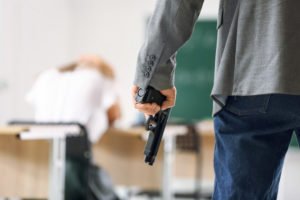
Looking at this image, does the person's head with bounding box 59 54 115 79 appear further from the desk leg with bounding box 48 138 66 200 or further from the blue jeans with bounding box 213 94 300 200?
the blue jeans with bounding box 213 94 300 200

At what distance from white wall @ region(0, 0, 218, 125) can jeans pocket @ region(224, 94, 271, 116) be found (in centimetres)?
421

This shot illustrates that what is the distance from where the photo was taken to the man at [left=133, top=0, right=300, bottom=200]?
107cm

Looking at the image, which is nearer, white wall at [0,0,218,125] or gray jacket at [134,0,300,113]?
gray jacket at [134,0,300,113]

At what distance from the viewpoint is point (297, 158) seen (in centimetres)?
559

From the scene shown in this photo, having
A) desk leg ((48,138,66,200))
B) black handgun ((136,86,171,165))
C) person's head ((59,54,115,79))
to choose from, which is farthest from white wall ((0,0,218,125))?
black handgun ((136,86,171,165))

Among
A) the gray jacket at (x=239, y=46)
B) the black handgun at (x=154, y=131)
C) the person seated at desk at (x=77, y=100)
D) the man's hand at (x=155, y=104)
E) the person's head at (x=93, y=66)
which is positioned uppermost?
the gray jacket at (x=239, y=46)

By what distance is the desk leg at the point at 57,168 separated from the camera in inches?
114

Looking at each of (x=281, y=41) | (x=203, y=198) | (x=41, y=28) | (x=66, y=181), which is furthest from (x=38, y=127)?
(x=41, y=28)

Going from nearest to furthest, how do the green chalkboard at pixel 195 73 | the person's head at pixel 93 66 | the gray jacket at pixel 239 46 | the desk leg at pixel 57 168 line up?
the gray jacket at pixel 239 46
the desk leg at pixel 57 168
the person's head at pixel 93 66
the green chalkboard at pixel 195 73

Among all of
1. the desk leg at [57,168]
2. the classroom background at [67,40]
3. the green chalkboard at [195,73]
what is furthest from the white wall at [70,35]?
the desk leg at [57,168]

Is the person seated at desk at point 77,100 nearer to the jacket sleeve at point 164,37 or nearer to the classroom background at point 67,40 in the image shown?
the classroom background at point 67,40

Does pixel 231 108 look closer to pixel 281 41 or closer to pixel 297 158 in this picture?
pixel 281 41

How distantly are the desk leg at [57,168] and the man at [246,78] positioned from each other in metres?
1.86

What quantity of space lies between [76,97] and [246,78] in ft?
8.00
